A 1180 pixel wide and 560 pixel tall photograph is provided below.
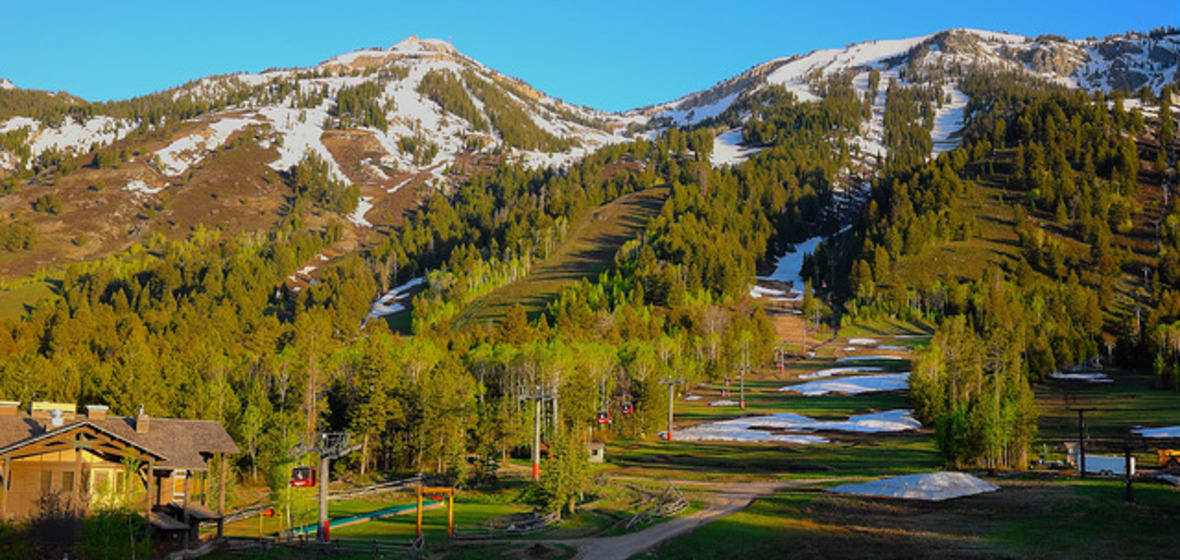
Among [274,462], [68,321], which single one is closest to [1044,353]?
[274,462]

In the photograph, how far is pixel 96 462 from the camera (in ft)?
133

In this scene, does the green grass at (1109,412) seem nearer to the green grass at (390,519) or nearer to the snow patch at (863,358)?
the snow patch at (863,358)

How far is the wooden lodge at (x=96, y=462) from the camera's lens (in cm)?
3903

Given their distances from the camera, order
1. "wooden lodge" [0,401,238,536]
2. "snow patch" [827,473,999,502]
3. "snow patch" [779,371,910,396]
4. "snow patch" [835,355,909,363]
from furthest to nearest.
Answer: "snow patch" [835,355,909,363] → "snow patch" [779,371,910,396] → "snow patch" [827,473,999,502] → "wooden lodge" [0,401,238,536]

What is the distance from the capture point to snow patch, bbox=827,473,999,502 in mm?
54719

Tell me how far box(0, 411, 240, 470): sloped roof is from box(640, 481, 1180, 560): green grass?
23.4 metres

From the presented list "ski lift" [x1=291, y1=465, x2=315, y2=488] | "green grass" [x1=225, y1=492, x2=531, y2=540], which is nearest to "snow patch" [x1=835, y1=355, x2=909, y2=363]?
"green grass" [x1=225, y1=492, x2=531, y2=540]

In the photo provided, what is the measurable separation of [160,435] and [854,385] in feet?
372

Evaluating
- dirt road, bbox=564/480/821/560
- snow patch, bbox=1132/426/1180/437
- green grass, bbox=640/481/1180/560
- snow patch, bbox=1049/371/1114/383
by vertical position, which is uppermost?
snow patch, bbox=1049/371/1114/383

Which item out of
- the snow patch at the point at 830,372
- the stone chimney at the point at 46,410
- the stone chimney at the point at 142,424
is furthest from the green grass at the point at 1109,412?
the stone chimney at the point at 46,410

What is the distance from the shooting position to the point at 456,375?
88.9 m

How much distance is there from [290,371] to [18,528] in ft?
170

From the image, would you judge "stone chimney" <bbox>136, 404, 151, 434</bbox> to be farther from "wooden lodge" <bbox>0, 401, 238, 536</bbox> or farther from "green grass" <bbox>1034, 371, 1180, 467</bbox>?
"green grass" <bbox>1034, 371, 1180, 467</bbox>

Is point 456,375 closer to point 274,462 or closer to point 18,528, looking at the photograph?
point 274,462
